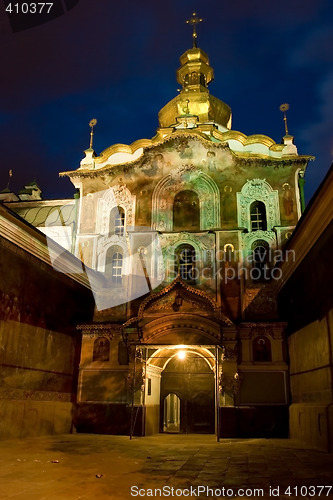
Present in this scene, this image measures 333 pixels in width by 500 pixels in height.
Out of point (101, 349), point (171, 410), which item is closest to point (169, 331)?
point (101, 349)

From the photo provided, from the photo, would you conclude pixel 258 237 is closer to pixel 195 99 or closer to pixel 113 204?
pixel 113 204

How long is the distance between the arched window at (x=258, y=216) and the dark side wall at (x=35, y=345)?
26.3 feet

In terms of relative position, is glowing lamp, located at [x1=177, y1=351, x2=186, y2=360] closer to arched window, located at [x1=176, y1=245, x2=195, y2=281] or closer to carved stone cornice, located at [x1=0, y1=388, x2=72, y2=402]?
arched window, located at [x1=176, y1=245, x2=195, y2=281]

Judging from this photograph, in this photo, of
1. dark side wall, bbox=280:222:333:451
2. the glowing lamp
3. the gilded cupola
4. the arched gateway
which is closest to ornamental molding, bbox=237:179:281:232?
dark side wall, bbox=280:222:333:451

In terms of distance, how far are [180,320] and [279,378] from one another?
4195 millimetres

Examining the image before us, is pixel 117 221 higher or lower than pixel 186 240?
higher

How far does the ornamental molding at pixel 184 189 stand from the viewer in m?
19.8

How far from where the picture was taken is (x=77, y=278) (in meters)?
17.7

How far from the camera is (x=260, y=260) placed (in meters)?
18.9

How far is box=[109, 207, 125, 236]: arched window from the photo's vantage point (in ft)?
67.4

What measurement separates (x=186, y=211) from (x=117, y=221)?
3249mm

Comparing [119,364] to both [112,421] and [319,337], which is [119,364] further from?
[319,337]

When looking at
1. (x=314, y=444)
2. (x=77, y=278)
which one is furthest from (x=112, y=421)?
(x=314, y=444)

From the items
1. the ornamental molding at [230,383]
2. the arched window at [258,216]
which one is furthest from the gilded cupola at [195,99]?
the ornamental molding at [230,383]
